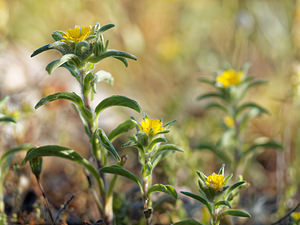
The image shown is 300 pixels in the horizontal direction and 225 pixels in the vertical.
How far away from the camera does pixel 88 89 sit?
1.59 metres

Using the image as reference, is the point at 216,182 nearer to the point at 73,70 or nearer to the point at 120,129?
the point at 120,129

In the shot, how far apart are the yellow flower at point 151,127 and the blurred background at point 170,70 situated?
38.7 inches

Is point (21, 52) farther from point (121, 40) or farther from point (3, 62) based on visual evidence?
point (121, 40)

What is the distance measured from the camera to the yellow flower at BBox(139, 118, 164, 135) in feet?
4.89

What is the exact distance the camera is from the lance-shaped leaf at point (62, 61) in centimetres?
137

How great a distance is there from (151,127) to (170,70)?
3158 mm

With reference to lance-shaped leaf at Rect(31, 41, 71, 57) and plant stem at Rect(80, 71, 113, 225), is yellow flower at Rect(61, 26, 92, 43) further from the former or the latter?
plant stem at Rect(80, 71, 113, 225)

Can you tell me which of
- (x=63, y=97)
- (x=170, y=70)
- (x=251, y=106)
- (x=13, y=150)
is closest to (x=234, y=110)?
(x=251, y=106)

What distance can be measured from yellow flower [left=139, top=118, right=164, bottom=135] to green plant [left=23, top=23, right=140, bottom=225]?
76 mm

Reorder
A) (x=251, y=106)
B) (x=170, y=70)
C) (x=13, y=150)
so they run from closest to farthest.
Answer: (x=13, y=150) → (x=251, y=106) → (x=170, y=70)

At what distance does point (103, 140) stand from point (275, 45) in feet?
10.9

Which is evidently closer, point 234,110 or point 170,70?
point 234,110

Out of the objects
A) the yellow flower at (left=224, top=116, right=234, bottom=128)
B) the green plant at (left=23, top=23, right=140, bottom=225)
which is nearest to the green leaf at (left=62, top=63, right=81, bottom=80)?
the green plant at (left=23, top=23, right=140, bottom=225)

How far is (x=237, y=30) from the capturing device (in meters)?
3.95
